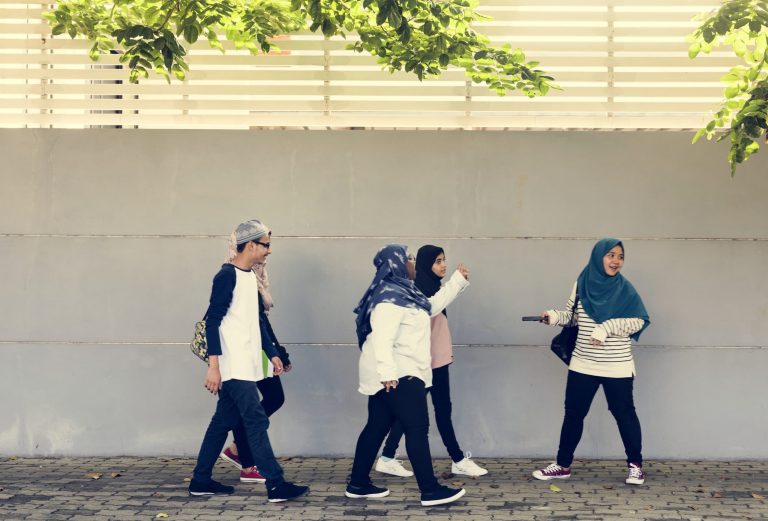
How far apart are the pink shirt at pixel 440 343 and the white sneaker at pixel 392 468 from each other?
860 millimetres

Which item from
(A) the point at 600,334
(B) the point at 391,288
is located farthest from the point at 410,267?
(A) the point at 600,334

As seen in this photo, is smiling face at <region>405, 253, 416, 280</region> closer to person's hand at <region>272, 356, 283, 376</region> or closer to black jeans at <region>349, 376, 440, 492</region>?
black jeans at <region>349, 376, 440, 492</region>

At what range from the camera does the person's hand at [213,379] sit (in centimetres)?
697

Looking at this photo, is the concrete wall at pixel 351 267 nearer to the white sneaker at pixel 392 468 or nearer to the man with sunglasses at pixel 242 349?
the white sneaker at pixel 392 468

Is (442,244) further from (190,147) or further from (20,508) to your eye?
(20,508)

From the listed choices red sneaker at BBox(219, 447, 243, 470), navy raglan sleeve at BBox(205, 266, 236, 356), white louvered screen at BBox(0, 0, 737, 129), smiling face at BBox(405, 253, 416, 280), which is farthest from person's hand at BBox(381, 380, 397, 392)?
white louvered screen at BBox(0, 0, 737, 129)

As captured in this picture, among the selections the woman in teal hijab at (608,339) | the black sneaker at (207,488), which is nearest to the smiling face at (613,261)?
the woman in teal hijab at (608,339)

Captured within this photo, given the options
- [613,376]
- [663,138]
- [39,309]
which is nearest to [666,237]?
[663,138]

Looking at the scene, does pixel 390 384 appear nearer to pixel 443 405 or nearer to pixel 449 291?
pixel 449 291

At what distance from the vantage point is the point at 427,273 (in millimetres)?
7652

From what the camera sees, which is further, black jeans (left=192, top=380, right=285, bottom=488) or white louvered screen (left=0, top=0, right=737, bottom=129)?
white louvered screen (left=0, top=0, right=737, bottom=129)

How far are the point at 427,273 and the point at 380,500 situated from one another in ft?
5.38

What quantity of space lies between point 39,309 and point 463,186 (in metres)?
3.70

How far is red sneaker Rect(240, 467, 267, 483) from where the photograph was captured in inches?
307
